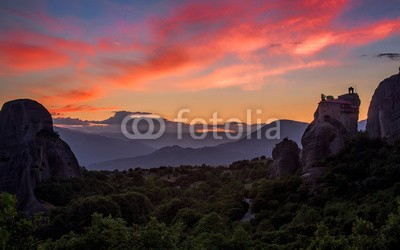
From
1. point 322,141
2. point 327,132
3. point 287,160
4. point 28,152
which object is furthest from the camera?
point 287,160

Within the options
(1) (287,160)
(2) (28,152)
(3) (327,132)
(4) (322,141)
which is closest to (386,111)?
(3) (327,132)

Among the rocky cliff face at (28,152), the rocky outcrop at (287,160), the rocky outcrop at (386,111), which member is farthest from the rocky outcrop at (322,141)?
the rocky cliff face at (28,152)

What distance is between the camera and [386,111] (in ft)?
259

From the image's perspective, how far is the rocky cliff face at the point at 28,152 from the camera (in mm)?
77750

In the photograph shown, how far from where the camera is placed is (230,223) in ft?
220

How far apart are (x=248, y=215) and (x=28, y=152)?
4801cm

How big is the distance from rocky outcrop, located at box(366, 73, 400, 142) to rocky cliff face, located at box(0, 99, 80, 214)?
2707 inches

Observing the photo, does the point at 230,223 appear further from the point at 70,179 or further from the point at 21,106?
the point at 21,106

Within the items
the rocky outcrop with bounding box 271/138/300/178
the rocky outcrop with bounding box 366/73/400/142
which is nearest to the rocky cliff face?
the rocky outcrop with bounding box 271/138/300/178

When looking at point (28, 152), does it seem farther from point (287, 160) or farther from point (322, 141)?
point (322, 141)

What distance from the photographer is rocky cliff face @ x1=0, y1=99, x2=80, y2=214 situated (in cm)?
7775

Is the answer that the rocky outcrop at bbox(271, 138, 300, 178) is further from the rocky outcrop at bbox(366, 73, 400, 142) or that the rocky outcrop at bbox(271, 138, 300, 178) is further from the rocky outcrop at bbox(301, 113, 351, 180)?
the rocky outcrop at bbox(366, 73, 400, 142)

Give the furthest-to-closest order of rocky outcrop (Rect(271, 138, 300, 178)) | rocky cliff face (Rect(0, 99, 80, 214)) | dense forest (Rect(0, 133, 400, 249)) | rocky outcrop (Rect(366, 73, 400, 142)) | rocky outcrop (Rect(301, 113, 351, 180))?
rocky outcrop (Rect(271, 138, 300, 178)) < rocky cliff face (Rect(0, 99, 80, 214)) < rocky outcrop (Rect(301, 113, 351, 180)) < rocky outcrop (Rect(366, 73, 400, 142)) < dense forest (Rect(0, 133, 400, 249))

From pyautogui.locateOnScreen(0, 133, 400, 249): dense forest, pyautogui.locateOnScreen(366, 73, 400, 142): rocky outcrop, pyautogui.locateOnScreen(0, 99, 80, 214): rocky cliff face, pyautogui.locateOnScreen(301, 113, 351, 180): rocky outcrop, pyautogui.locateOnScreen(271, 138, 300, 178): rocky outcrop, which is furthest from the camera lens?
pyautogui.locateOnScreen(271, 138, 300, 178): rocky outcrop
